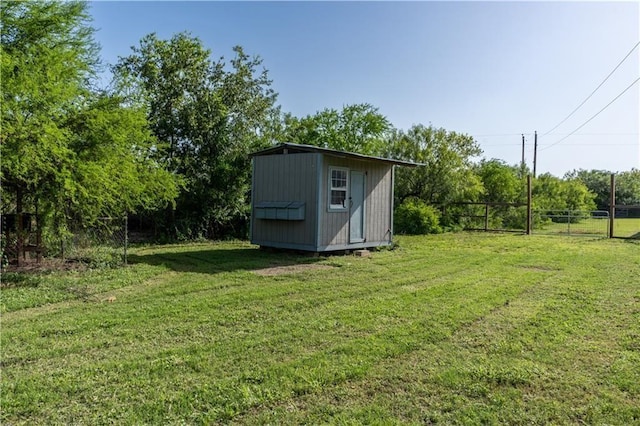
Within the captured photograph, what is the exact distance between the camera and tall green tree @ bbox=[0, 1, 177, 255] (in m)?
4.70

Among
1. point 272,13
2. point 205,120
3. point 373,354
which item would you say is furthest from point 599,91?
point 373,354

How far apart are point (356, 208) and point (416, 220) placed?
693cm

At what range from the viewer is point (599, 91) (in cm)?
1711

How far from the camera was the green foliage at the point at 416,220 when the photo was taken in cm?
1570

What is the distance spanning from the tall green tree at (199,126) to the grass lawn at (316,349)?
5613mm

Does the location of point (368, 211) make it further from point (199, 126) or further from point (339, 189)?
point (199, 126)

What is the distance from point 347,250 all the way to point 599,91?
14208 millimetres

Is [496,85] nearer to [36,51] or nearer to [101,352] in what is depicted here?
[36,51]

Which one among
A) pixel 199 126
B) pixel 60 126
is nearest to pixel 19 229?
pixel 60 126

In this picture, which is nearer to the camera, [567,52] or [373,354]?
[373,354]

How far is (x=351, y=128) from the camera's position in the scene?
18.5 m

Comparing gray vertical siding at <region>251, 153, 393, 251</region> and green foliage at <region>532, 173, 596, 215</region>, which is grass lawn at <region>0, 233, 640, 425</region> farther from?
green foliage at <region>532, 173, 596, 215</region>

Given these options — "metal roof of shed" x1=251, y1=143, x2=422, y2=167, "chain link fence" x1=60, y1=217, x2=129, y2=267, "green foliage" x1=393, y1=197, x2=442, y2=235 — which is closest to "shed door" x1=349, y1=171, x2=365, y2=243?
"metal roof of shed" x1=251, y1=143, x2=422, y2=167

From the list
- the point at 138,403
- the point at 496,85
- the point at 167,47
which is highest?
the point at 167,47
